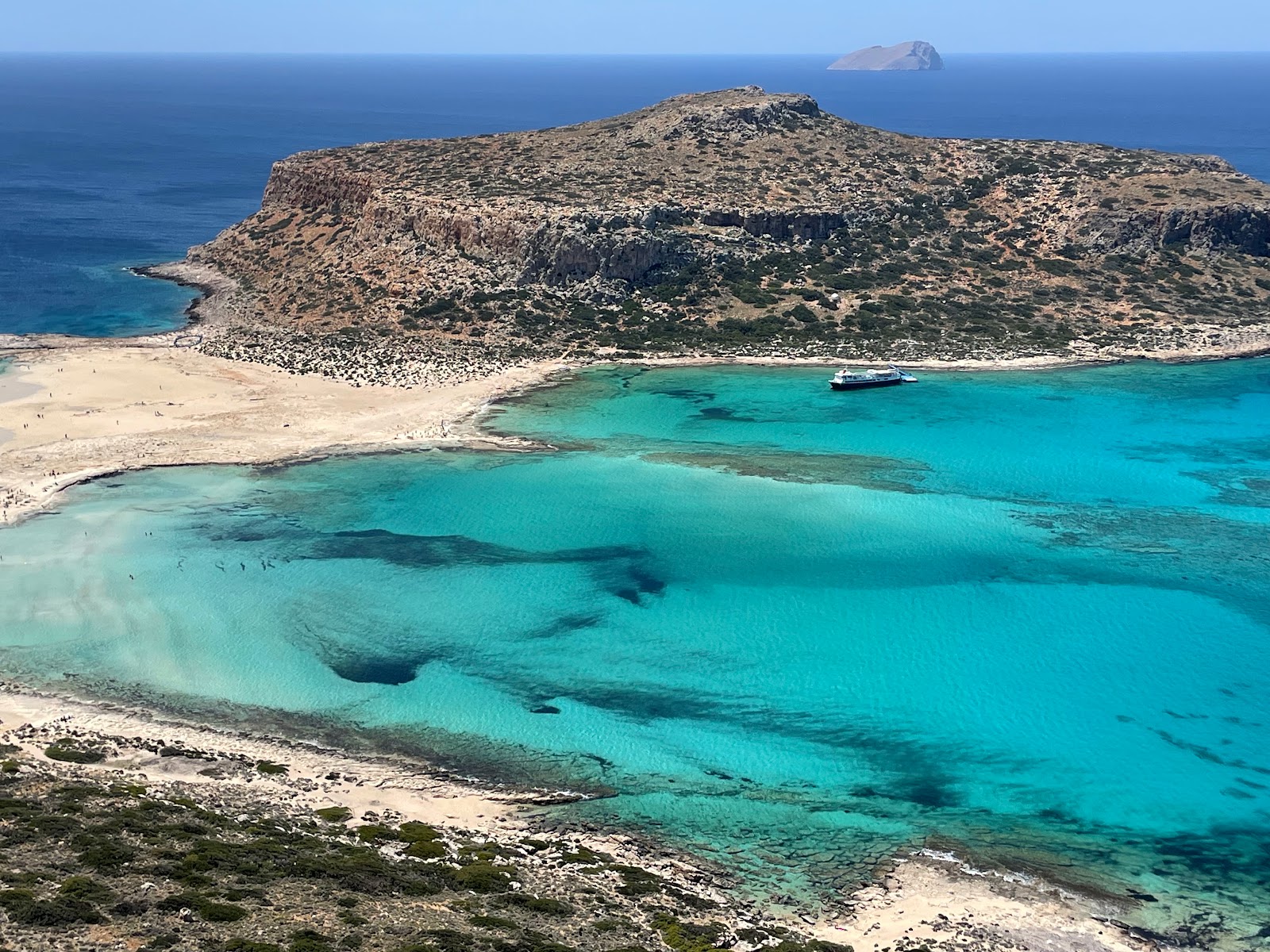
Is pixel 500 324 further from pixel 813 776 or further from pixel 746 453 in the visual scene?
pixel 813 776

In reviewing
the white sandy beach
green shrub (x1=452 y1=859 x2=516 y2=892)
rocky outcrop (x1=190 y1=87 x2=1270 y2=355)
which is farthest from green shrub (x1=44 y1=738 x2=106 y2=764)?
rocky outcrop (x1=190 y1=87 x2=1270 y2=355)

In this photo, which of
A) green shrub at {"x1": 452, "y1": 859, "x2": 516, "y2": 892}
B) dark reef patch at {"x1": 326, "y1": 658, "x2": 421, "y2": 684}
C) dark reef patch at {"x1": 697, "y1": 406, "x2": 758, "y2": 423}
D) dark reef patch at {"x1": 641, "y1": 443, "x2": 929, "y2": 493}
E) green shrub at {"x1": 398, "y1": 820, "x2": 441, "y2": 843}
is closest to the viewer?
green shrub at {"x1": 452, "y1": 859, "x2": 516, "y2": 892}

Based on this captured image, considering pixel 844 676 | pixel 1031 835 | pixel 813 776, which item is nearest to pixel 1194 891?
pixel 1031 835

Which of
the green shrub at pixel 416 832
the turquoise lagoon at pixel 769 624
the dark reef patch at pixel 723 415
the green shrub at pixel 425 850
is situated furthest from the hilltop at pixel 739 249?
the green shrub at pixel 425 850

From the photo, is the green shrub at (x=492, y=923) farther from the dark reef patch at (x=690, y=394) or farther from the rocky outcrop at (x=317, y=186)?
the rocky outcrop at (x=317, y=186)

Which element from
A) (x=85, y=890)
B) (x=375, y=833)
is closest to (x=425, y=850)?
(x=375, y=833)

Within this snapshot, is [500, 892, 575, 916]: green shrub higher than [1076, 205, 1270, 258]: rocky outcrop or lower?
lower

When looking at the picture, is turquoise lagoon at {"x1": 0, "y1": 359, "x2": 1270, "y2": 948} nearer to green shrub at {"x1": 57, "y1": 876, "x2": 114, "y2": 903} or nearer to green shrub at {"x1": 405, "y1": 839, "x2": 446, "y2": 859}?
green shrub at {"x1": 405, "y1": 839, "x2": 446, "y2": 859}

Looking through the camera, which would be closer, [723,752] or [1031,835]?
[1031,835]
